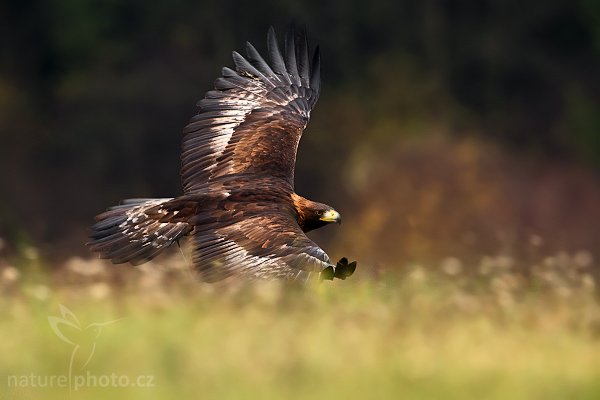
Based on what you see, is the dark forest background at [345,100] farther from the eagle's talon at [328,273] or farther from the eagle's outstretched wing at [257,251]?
the eagle's talon at [328,273]

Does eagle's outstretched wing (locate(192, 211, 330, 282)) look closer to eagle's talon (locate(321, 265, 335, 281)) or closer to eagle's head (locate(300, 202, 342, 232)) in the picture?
eagle's talon (locate(321, 265, 335, 281))

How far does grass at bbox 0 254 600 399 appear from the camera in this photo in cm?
698

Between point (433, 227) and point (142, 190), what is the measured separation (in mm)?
5518

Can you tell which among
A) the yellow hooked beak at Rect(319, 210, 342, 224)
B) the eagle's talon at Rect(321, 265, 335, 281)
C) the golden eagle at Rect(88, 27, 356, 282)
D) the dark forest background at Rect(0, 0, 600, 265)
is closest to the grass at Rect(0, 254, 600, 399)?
the yellow hooked beak at Rect(319, 210, 342, 224)

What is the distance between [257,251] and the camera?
6.74 m

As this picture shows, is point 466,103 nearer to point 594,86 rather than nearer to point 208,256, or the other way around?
point 594,86

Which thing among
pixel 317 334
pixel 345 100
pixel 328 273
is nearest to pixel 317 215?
pixel 317 334

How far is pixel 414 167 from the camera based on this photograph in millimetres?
19312

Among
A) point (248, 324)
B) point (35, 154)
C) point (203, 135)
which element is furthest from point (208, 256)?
point (35, 154)

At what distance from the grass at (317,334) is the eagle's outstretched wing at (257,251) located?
59 cm

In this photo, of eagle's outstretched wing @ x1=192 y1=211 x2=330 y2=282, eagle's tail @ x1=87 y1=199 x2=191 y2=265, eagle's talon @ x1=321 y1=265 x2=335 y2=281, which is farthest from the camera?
eagle's tail @ x1=87 y1=199 x2=191 y2=265

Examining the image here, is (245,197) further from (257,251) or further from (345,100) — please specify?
(345,100)

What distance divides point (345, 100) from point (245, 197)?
16.4 meters

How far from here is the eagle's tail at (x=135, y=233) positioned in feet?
23.3
